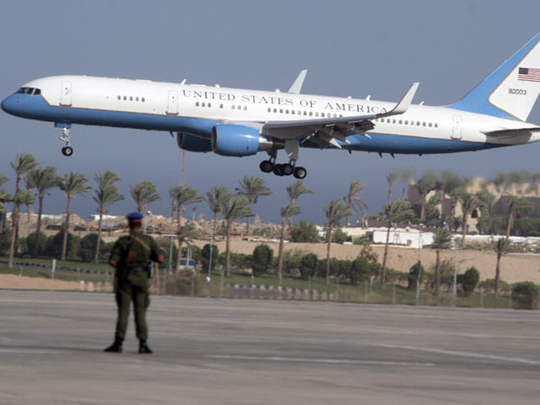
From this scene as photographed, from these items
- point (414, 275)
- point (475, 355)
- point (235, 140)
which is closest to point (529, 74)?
point (235, 140)

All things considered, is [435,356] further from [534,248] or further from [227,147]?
[534,248]

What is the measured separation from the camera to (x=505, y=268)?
358 ft

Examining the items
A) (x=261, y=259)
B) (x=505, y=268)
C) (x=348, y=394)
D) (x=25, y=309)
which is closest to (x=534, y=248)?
(x=505, y=268)

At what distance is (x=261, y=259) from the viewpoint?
108 m

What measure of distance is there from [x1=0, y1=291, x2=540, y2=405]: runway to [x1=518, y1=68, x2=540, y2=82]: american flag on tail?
107ft

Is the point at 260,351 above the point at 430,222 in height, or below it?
below

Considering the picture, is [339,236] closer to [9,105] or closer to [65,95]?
[9,105]

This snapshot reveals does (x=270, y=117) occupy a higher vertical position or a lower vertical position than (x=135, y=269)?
higher

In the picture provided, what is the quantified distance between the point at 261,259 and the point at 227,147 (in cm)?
6614

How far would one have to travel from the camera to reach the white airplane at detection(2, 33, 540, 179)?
41.1m

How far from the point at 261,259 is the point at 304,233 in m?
23.7

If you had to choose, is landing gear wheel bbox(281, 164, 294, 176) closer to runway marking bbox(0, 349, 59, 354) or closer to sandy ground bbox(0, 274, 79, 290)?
sandy ground bbox(0, 274, 79, 290)

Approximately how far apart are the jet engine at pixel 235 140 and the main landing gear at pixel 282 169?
10.6 feet

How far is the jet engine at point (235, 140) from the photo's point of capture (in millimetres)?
41844
